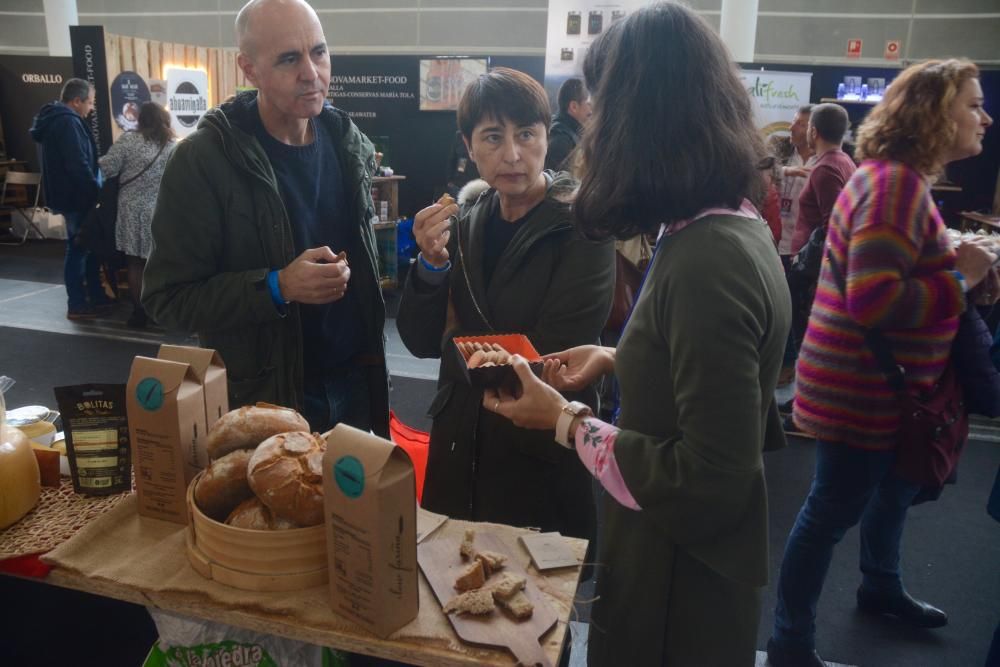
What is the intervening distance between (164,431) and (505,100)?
1089mm

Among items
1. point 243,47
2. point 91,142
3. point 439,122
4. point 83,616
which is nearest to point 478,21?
point 439,122

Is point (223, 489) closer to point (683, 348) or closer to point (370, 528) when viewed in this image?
point (370, 528)

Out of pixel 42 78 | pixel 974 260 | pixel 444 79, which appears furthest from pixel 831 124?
pixel 42 78

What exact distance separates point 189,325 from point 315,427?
45 cm

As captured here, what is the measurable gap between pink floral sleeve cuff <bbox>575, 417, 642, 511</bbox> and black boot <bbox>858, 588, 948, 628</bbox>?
178 cm

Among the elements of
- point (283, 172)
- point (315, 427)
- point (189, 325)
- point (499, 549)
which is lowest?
point (315, 427)

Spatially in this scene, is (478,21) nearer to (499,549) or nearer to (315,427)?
(315,427)

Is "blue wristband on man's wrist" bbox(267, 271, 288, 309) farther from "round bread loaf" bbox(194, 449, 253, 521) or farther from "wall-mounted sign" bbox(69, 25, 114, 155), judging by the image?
"wall-mounted sign" bbox(69, 25, 114, 155)

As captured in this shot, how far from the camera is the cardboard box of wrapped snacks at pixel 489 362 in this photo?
1292 millimetres

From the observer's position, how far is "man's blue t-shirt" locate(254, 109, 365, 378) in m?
1.96

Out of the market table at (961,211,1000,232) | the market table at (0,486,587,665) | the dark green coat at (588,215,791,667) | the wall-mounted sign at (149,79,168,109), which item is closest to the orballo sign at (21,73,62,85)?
the wall-mounted sign at (149,79,168,109)

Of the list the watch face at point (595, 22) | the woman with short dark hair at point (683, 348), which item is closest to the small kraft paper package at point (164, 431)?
the woman with short dark hair at point (683, 348)

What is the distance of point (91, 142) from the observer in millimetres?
5859

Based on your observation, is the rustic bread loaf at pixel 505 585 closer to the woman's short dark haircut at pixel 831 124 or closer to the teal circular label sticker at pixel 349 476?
the teal circular label sticker at pixel 349 476
